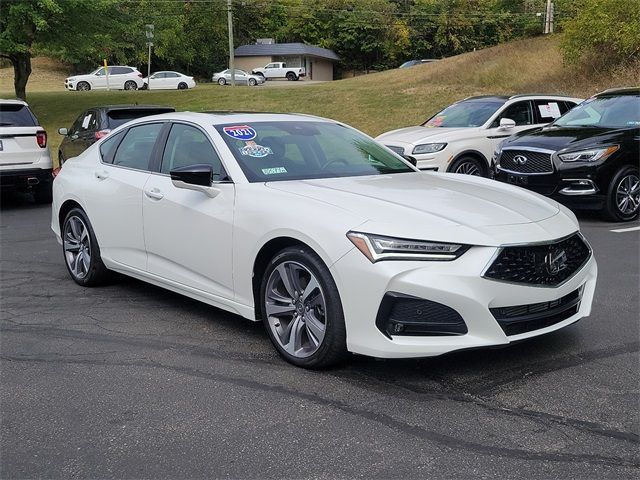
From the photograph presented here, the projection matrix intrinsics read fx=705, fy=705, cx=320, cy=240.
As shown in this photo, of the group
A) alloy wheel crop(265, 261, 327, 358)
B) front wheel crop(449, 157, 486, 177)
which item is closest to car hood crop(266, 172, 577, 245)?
alloy wheel crop(265, 261, 327, 358)

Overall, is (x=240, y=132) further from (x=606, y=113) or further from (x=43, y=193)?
(x=43, y=193)

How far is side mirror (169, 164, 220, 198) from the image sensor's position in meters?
4.65

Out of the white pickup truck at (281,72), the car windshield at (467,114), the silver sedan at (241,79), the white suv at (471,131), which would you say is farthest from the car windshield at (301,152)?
the white pickup truck at (281,72)

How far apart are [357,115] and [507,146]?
543 inches

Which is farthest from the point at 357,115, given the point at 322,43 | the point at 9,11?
the point at 322,43

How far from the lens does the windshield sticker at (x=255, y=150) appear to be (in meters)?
4.95

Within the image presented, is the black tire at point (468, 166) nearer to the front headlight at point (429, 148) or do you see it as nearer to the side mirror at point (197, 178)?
the front headlight at point (429, 148)

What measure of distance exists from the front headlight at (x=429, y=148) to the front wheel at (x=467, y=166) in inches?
14.8

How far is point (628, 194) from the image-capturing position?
30.3 feet

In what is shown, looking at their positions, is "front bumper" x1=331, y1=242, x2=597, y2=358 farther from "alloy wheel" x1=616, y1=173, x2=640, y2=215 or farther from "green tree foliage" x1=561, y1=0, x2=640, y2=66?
"green tree foliage" x1=561, y1=0, x2=640, y2=66

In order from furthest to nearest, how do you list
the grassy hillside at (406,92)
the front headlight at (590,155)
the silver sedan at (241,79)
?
1. the silver sedan at (241,79)
2. the grassy hillside at (406,92)
3. the front headlight at (590,155)

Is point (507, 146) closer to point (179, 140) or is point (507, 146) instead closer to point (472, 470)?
point (179, 140)

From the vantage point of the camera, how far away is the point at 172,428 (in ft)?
→ 11.4

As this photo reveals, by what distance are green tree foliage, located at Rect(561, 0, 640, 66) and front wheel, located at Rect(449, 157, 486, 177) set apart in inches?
460
